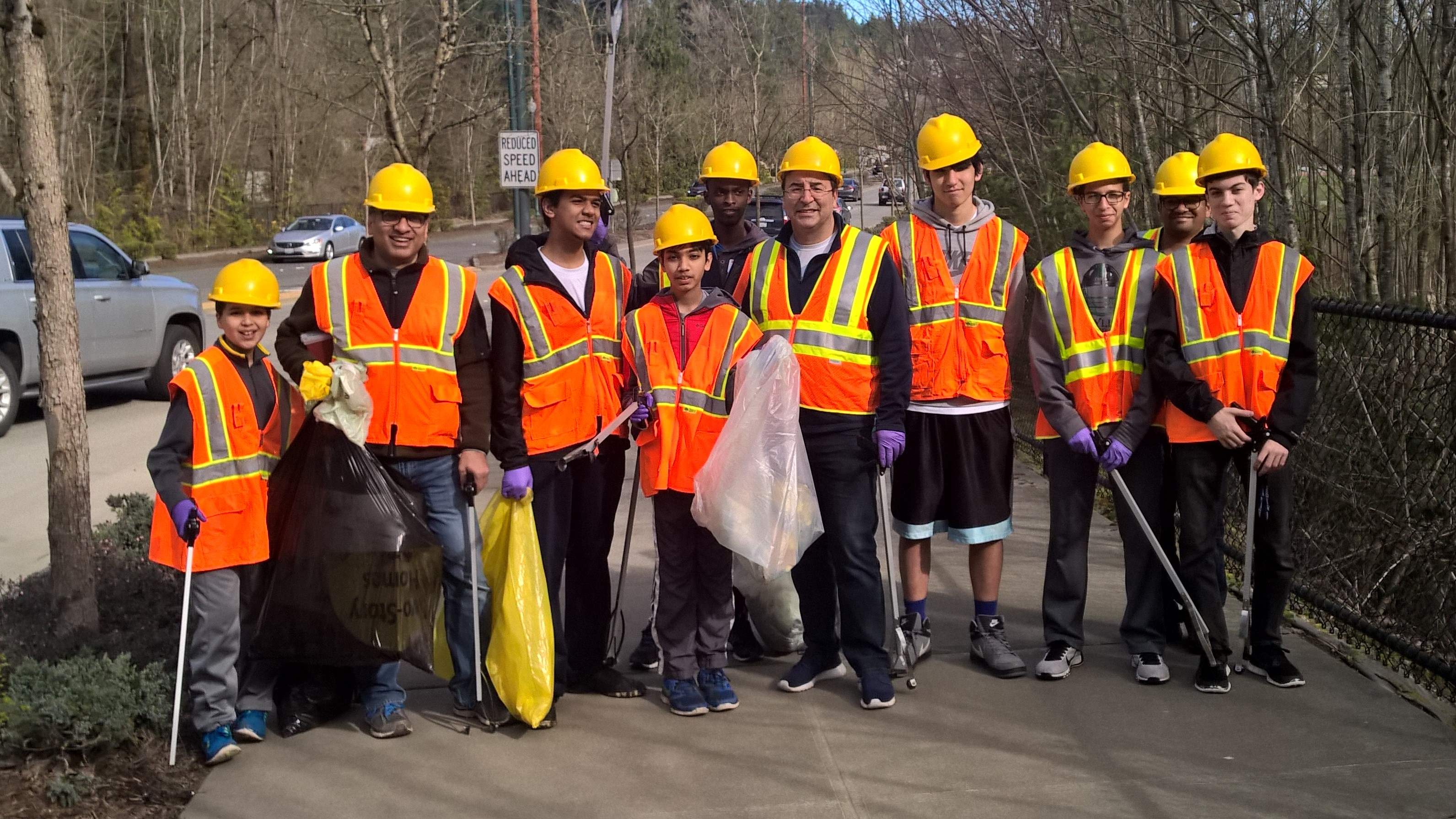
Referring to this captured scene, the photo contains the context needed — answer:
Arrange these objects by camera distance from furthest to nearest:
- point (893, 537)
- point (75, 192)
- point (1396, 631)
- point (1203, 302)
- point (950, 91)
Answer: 1. point (75, 192)
2. point (950, 91)
3. point (893, 537)
4. point (1396, 631)
5. point (1203, 302)

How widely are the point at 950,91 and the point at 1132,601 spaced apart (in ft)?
28.7

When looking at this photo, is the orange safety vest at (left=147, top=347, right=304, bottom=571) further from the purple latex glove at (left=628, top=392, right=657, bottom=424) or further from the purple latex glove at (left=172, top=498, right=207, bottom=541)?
the purple latex glove at (left=628, top=392, right=657, bottom=424)

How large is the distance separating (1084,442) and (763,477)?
1.20 meters

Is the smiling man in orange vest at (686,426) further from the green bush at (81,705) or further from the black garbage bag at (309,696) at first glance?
the green bush at (81,705)

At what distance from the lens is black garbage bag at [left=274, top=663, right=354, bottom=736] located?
4.72 meters

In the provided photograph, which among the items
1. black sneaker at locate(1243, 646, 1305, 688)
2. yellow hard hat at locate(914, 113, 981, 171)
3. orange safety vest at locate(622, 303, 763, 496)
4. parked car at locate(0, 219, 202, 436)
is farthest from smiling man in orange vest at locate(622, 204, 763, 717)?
parked car at locate(0, 219, 202, 436)

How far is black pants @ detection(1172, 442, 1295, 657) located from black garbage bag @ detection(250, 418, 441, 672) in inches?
107

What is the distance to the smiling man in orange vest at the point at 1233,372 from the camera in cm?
480

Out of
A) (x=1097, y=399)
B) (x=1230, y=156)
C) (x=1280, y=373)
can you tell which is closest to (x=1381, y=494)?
(x=1280, y=373)

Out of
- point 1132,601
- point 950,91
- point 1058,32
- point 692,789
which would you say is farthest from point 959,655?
point 950,91

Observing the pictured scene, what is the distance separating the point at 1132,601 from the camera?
203 inches

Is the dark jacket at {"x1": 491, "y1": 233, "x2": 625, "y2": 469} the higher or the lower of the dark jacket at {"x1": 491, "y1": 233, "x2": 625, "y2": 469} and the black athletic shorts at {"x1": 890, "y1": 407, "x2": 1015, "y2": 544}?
the higher

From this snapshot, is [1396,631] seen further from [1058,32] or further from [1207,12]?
[1058,32]

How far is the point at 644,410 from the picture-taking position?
15.7 ft
